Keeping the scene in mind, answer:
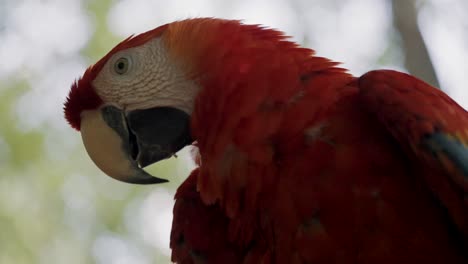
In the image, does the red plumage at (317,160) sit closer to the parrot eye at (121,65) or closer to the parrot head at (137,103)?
the parrot head at (137,103)

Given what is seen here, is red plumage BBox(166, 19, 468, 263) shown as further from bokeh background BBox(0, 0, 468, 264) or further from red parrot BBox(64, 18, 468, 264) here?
bokeh background BBox(0, 0, 468, 264)

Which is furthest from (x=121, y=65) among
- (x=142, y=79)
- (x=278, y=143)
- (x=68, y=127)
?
(x=68, y=127)

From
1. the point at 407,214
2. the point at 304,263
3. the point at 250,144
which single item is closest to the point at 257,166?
the point at 250,144

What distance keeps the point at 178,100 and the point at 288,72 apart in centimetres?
30

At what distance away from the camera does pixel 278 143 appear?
155 cm

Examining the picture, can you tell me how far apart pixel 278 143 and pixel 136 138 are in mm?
412

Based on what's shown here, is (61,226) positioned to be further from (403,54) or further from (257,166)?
(257,166)

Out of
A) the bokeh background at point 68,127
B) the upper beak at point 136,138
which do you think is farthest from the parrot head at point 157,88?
the bokeh background at point 68,127

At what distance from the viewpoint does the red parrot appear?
1.44 m

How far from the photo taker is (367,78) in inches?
60.5

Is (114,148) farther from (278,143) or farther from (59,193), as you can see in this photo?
(59,193)

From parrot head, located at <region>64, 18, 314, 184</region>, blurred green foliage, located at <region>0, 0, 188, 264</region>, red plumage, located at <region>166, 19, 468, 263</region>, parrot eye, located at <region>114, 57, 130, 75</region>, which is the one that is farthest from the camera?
blurred green foliage, located at <region>0, 0, 188, 264</region>

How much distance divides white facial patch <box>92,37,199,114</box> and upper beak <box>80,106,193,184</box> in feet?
0.08

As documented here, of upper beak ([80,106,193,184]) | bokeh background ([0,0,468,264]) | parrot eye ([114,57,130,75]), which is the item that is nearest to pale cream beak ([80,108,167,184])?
upper beak ([80,106,193,184])
